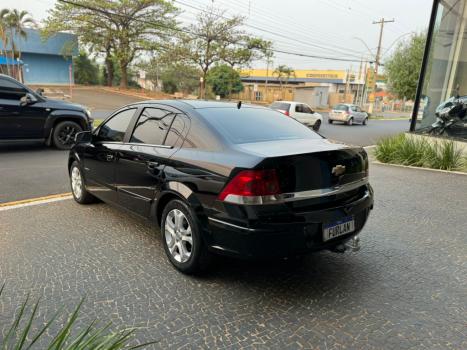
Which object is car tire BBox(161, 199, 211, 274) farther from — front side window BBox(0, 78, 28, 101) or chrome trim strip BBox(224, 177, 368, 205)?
front side window BBox(0, 78, 28, 101)

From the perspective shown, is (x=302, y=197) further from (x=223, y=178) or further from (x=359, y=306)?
(x=359, y=306)

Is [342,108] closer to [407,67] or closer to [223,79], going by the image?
[407,67]

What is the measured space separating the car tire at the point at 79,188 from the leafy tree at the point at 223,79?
41.5 metres

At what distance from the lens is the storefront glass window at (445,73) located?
36.6 ft

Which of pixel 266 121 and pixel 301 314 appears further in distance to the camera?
pixel 266 121

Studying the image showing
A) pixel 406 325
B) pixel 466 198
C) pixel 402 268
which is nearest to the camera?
pixel 406 325

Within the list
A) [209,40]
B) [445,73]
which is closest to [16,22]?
[209,40]

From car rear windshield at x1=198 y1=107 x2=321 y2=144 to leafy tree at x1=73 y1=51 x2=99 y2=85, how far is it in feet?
165

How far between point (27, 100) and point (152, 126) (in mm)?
6726

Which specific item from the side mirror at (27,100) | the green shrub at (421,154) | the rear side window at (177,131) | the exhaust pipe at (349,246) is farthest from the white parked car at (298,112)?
the exhaust pipe at (349,246)

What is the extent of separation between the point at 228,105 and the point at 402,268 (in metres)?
2.41

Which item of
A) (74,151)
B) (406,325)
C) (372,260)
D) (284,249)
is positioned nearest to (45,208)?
(74,151)

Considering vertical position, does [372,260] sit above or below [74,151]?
below

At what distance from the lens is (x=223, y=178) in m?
3.00
